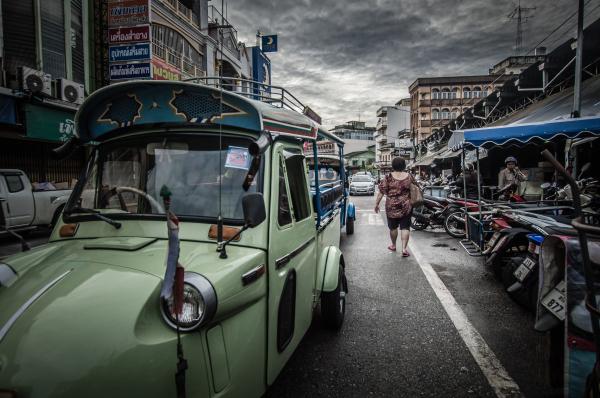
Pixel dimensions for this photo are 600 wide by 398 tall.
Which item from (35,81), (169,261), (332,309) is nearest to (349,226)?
(332,309)

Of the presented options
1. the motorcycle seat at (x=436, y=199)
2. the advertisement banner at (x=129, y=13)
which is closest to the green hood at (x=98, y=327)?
the motorcycle seat at (x=436, y=199)

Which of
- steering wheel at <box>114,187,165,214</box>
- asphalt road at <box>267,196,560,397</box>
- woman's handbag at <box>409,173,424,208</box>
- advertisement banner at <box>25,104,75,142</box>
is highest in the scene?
advertisement banner at <box>25,104,75,142</box>

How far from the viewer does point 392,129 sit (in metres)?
73.4

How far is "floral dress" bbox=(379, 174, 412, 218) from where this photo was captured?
6949 millimetres

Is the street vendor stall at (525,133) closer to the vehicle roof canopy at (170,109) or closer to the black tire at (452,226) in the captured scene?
the black tire at (452,226)

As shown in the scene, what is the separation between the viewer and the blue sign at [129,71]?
1042 centimetres

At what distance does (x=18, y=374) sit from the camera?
129 cm

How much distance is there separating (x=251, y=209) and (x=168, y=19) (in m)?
18.7

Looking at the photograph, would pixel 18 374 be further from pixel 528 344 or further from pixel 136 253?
pixel 528 344

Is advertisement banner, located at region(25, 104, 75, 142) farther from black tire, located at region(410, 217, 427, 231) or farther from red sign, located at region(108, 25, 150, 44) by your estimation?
black tire, located at region(410, 217, 427, 231)

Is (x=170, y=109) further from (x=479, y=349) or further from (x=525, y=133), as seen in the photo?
(x=525, y=133)

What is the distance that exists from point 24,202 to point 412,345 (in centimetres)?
1111

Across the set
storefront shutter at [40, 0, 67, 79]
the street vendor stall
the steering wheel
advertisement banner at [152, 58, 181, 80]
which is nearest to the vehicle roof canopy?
the steering wheel

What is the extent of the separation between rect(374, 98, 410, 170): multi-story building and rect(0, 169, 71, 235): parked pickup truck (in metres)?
57.1
